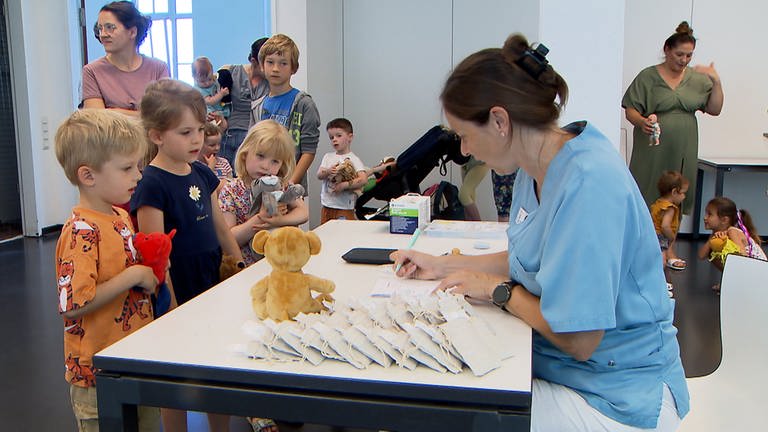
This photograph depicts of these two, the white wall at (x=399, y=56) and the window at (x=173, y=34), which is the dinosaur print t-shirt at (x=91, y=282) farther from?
the window at (x=173, y=34)

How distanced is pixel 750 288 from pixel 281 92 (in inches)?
101

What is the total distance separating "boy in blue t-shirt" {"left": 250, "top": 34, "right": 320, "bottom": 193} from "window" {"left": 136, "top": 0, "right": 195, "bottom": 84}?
10.7 ft

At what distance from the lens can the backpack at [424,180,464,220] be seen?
13.6 feet

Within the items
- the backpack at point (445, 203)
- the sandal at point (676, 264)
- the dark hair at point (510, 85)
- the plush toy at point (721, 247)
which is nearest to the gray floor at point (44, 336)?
the sandal at point (676, 264)

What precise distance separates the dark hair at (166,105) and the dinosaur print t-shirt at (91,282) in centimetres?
37

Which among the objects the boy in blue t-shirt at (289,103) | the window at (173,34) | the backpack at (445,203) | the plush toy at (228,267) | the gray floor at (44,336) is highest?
the window at (173,34)

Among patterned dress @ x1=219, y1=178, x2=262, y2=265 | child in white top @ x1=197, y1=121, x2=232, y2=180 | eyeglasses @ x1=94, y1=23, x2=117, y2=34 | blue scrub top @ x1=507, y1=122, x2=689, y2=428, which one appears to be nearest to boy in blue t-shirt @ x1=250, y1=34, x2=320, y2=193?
child in white top @ x1=197, y1=121, x2=232, y2=180

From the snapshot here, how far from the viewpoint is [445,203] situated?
13.9 feet

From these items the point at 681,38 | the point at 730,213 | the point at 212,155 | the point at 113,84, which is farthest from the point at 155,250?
the point at 681,38

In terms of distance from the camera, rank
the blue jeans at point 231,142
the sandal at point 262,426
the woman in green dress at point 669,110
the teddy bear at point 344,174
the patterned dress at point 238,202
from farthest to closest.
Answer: the woman in green dress at point 669,110 → the teddy bear at point 344,174 → the blue jeans at point 231,142 → the patterned dress at point 238,202 → the sandal at point 262,426

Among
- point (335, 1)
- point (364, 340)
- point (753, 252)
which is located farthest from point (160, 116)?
point (335, 1)

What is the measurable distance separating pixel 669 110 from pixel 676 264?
1.13 m

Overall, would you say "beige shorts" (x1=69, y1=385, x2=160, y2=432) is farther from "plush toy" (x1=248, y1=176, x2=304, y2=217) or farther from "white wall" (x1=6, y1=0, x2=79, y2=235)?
"white wall" (x1=6, y1=0, x2=79, y2=235)

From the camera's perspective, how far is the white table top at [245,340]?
1.11 meters
